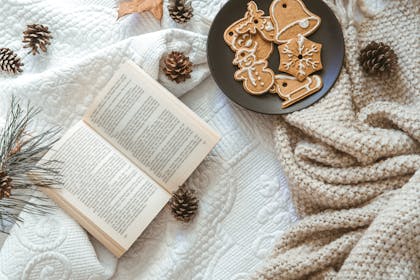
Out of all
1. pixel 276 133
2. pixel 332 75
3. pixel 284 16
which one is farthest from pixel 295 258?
pixel 284 16

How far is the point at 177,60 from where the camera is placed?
1166mm

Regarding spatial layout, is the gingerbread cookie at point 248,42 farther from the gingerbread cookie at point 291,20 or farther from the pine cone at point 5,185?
the pine cone at point 5,185

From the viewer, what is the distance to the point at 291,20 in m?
1.16

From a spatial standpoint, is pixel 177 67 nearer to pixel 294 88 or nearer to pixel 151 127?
pixel 151 127

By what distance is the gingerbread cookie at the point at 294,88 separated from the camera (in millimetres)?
1136

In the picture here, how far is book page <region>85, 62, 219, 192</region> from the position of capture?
1.14m

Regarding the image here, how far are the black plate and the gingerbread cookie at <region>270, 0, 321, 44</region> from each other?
13 millimetres

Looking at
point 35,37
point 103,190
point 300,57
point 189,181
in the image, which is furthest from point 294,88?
point 35,37

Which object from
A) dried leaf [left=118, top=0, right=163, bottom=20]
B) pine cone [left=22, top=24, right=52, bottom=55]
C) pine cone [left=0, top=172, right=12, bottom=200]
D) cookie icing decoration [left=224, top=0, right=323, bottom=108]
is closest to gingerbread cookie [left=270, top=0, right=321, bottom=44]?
cookie icing decoration [left=224, top=0, right=323, bottom=108]

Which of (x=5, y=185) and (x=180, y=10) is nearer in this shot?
(x=5, y=185)

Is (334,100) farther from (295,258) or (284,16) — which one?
(295,258)

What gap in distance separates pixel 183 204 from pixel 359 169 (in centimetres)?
35

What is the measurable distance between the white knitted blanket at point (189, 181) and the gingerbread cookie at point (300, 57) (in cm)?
11

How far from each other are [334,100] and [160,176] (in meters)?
0.38
